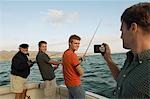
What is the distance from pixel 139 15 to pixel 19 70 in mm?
3391

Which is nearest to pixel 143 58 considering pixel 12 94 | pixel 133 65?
pixel 133 65

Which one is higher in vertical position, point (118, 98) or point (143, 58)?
point (143, 58)

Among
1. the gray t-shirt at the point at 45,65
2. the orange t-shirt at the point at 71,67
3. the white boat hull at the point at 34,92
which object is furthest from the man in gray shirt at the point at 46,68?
the orange t-shirt at the point at 71,67

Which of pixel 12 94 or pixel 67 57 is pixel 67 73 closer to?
pixel 67 57

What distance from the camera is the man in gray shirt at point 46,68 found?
432 centimetres

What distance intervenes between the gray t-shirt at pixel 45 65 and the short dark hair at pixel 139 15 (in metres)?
3.25

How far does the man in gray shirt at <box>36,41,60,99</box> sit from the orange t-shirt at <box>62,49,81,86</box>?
817mm

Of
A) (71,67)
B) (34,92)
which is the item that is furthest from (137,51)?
(34,92)

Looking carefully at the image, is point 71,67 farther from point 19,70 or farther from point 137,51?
point 137,51

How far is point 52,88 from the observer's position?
4.41 m

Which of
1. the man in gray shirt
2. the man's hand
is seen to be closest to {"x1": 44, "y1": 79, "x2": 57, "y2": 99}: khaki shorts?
the man in gray shirt

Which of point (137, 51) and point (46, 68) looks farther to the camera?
point (46, 68)

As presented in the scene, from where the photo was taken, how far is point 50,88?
440 cm

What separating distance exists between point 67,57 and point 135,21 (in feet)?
7.67
